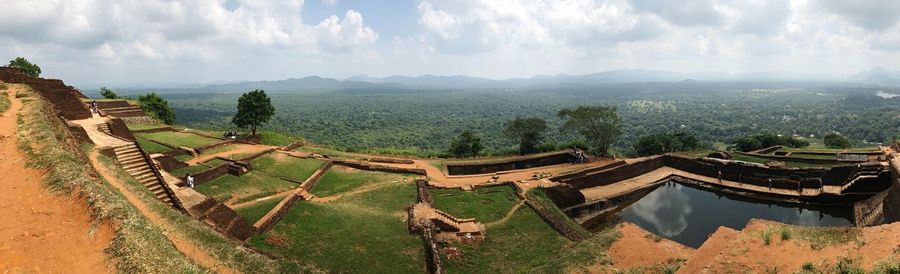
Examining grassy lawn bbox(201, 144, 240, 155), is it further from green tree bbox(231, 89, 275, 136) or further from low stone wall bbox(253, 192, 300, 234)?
low stone wall bbox(253, 192, 300, 234)

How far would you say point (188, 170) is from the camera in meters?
20.0

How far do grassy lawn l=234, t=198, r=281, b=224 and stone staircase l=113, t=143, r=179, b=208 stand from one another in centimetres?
254

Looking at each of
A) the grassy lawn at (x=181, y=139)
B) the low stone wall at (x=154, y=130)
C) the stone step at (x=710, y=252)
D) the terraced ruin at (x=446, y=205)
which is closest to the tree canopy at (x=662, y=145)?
the terraced ruin at (x=446, y=205)

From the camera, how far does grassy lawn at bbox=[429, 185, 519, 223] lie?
66.6 feet

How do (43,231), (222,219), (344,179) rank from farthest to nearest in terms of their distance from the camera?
(344,179), (222,219), (43,231)

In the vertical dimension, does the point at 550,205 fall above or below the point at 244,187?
below

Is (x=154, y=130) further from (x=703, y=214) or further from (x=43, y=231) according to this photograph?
(x=703, y=214)

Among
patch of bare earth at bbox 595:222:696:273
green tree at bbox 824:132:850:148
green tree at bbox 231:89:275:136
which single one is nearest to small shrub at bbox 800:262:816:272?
patch of bare earth at bbox 595:222:696:273

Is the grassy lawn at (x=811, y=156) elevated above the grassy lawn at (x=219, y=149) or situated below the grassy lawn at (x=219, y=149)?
below

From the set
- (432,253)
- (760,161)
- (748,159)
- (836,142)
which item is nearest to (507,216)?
(432,253)

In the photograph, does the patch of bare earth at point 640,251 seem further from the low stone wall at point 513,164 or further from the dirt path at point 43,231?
the low stone wall at point 513,164

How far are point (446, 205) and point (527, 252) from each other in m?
5.42

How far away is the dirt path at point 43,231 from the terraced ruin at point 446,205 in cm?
163

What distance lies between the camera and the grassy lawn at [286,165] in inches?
886
